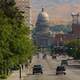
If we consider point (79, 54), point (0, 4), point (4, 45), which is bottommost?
point (79, 54)

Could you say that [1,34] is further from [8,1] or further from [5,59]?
[8,1]

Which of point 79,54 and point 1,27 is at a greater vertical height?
point 1,27

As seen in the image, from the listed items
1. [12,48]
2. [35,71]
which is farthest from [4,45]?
[35,71]

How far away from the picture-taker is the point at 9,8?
56.8 metres

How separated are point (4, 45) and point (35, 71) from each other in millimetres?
33113

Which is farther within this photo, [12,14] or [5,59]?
[12,14]

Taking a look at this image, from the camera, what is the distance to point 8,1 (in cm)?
6056

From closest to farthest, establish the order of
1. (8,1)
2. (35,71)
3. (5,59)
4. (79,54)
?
(5,59)
(8,1)
(35,71)
(79,54)

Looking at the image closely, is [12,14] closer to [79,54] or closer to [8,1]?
[8,1]

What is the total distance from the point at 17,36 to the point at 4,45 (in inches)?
508

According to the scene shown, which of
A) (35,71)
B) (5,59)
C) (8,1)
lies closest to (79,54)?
(35,71)

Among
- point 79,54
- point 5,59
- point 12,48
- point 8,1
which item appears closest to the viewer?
point 5,59

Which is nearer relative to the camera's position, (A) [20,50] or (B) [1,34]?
(B) [1,34]

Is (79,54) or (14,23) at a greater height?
(14,23)
